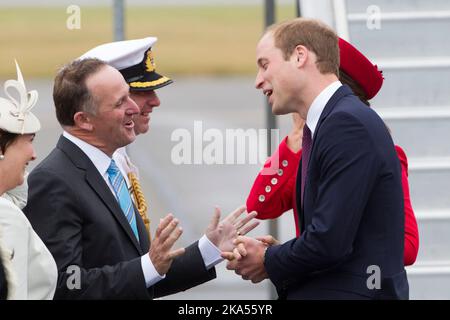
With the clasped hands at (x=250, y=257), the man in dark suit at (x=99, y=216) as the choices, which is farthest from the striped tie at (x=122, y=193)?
the clasped hands at (x=250, y=257)

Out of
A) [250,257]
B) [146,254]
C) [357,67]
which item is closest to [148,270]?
[146,254]

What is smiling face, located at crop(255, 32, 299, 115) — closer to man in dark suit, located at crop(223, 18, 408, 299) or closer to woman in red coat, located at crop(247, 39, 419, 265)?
man in dark suit, located at crop(223, 18, 408, 299)

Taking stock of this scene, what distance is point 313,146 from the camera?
422cm

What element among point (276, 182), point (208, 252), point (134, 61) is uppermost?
point (134, 61)

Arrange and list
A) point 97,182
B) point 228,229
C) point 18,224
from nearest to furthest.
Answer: point 18,224 < point 97,182 < point 228,229

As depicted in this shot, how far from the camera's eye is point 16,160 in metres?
4.28

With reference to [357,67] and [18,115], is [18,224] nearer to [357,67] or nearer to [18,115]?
[18,115]

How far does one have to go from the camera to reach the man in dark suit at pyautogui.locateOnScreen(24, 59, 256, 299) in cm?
443

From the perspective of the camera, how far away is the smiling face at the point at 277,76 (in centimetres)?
436

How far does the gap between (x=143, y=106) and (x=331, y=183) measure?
137 cm

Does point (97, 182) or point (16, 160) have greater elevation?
point (16, 160)

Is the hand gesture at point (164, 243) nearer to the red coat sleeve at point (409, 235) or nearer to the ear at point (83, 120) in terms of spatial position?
the ear at point (83, 120)
